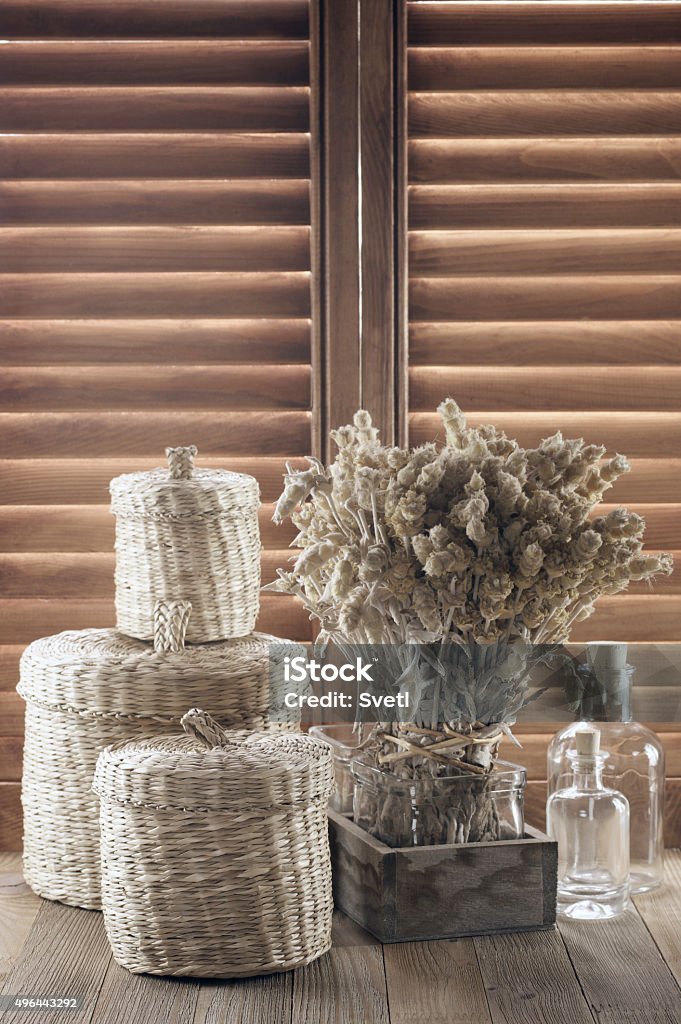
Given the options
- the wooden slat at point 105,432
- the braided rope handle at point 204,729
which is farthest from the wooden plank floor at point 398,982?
the wooden slat at point 105,432

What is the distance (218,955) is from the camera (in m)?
1.18

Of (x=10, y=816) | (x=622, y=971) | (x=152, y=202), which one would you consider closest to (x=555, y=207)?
(x=152, y=202)

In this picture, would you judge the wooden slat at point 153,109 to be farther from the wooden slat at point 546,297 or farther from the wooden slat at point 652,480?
the wooden slat at point 652,480

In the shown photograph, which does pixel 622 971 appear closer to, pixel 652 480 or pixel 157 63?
pixel 652 480

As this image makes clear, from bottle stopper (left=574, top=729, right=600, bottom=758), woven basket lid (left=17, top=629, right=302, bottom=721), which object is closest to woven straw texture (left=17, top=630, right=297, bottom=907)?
woven basket lid (left=17, top=629, right=302, bottom=721)

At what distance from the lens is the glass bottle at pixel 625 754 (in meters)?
1.44

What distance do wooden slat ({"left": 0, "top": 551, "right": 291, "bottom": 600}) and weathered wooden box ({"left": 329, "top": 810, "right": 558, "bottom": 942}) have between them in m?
0.54

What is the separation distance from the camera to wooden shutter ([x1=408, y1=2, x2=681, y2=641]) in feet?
5.26

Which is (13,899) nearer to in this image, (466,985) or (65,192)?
(466,985)

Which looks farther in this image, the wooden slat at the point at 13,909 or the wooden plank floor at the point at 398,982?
the wooden slat at the point at 13,909

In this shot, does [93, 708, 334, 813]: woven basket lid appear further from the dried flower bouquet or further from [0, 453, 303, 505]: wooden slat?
[0, 453, 303, 505]: wooden slat

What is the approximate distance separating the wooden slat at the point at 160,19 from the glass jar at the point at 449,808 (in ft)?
3.30

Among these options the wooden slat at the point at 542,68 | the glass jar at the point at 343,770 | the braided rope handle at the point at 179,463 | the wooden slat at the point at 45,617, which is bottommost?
the glass jar at the point at 343,770

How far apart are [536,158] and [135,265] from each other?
1.87ft
